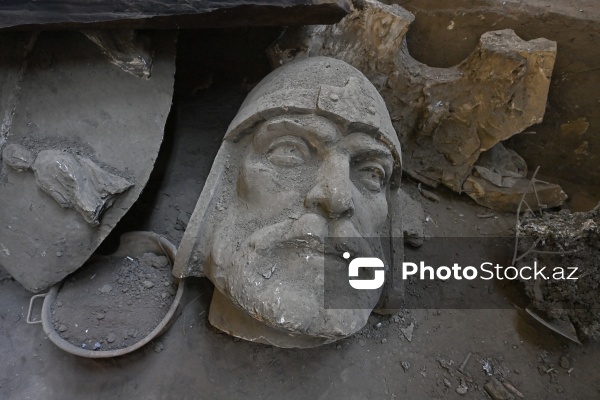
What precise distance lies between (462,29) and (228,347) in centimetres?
231

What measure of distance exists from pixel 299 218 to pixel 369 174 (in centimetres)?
42

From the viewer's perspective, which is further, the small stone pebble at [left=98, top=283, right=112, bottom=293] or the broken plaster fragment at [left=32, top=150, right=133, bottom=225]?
the small stone pebble at [left=98, top=283, right=112, bottom=293]

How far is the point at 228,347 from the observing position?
6.77ft

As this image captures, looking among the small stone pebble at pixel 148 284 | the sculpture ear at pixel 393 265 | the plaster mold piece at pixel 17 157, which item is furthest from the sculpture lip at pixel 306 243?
the plaster mold piece at pixel 17 157

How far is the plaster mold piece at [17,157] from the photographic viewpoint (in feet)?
6.11

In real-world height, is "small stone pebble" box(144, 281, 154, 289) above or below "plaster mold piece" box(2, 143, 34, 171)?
below

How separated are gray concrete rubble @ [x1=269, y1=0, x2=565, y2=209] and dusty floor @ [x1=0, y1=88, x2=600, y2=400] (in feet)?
3.03

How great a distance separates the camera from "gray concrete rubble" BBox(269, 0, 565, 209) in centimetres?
245

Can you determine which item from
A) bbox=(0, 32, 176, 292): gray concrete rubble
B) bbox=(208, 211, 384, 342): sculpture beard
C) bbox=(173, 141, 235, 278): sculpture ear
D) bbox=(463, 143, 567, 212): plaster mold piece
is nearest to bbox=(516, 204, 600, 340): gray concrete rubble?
bbox=(463, 143, 567, 212): plaster mold piece

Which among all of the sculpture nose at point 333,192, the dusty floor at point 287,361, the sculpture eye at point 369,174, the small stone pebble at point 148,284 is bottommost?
the dusty floor at point 287,361

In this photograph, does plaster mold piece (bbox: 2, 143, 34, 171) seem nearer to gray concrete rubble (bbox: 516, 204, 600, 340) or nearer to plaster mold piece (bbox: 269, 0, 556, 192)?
plaster mold piece (bbox: 269, 0, 556, 192)

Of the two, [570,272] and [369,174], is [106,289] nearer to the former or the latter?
[369,174]

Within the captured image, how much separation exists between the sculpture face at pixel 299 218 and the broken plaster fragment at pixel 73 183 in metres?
0.58

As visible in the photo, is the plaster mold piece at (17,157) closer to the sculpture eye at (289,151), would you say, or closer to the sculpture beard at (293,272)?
the sculpture beard at (293,272)
